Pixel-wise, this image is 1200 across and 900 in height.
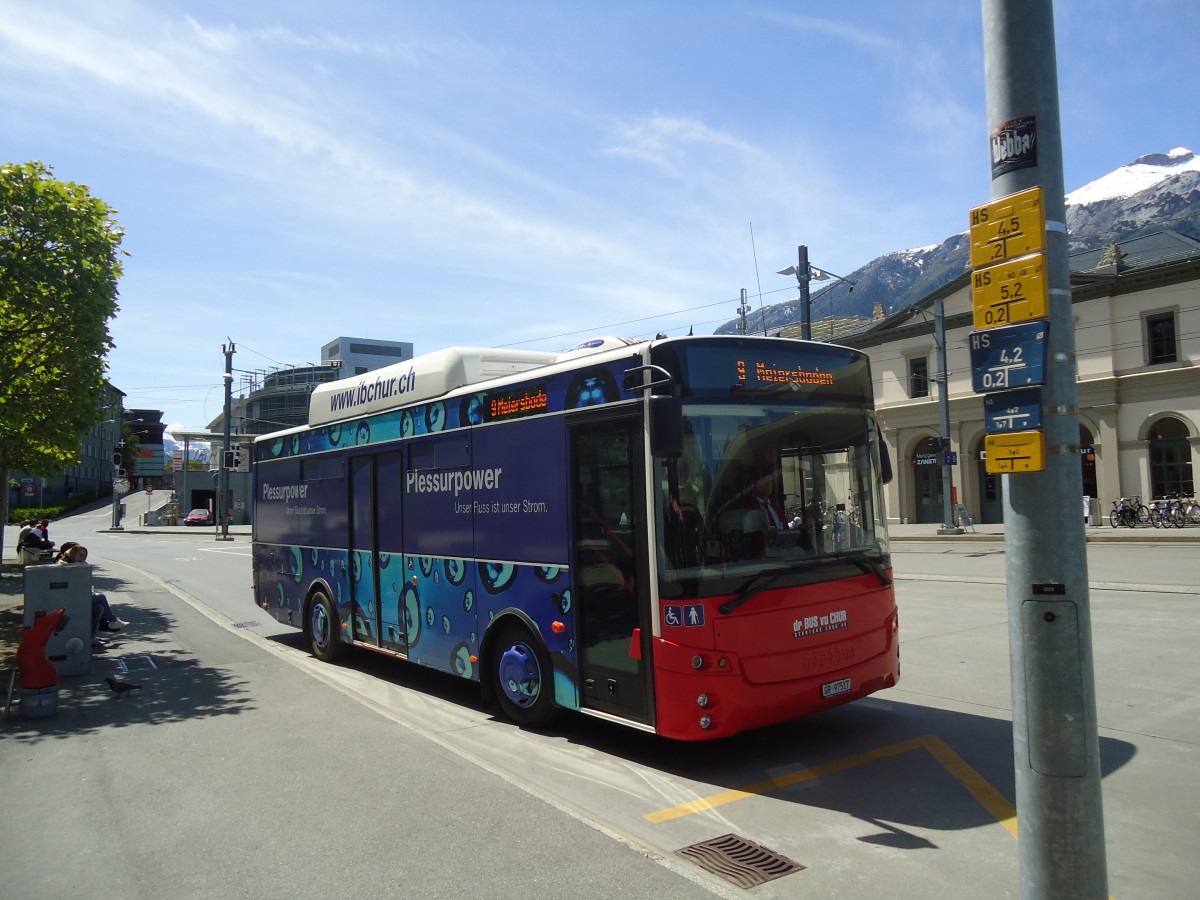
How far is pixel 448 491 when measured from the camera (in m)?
8.31

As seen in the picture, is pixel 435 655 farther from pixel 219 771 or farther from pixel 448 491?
pixel 219 771

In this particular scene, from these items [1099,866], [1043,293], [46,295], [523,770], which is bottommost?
[523,770]

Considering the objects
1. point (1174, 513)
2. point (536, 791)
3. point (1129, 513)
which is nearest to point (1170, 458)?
point (1129, 513)

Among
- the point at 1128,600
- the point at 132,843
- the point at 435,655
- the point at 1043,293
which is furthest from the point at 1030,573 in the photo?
the point at 1128,600

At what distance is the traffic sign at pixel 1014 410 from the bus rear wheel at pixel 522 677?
14.6 ft

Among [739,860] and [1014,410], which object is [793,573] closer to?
[739,860]

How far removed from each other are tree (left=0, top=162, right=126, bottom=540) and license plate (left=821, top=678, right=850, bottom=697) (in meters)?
10.3

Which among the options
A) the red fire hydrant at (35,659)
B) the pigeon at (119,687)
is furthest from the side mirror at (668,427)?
the pigeon at (119,687)

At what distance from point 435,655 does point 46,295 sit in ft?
24.1

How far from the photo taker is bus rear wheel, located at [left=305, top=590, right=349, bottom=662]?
35.0 feet

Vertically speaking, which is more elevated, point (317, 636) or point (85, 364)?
point (85, 364)

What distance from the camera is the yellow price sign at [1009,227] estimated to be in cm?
336

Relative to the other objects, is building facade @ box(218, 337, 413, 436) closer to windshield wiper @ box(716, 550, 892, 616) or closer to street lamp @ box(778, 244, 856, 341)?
street lamp @ box(778, 244, 856, 341)

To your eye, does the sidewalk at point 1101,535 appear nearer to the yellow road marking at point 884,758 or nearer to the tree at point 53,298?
the yellow road marking at point 884,758
